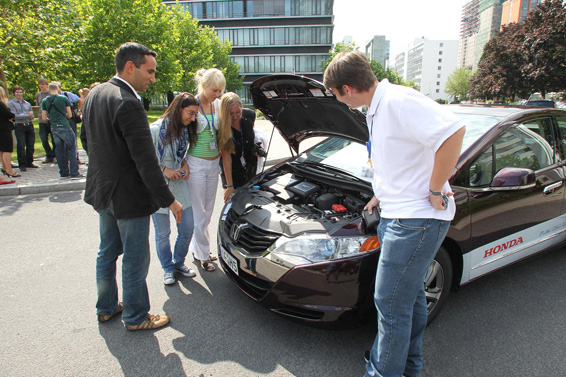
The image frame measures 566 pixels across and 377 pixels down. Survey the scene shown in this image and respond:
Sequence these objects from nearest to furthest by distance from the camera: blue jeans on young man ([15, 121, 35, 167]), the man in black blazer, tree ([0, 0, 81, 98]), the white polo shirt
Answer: the white polo shirt → the man in black blazer → blue jeans on young man ([15, 121, 35, 167]) → tree ([0, 0, 81, 98])

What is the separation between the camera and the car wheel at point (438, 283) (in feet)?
7.91

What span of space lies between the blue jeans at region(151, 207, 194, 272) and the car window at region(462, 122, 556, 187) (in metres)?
2.30

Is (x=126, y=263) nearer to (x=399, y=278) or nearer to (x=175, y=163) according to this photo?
(x=175, y=163)

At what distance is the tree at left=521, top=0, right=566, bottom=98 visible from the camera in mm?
17953

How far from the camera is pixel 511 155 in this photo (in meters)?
2.90

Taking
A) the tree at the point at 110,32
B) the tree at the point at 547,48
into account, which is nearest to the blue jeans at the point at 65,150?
the tree at the point at 110,32

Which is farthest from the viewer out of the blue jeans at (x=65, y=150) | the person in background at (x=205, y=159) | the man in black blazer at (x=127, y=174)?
the blue jeans at (x=65, y=150)

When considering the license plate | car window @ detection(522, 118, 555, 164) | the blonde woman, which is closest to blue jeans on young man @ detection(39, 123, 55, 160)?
the blonde woman

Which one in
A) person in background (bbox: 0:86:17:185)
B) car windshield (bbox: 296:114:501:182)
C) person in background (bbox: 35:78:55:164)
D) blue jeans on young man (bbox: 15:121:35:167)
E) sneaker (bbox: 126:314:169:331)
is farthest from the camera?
person in background (bbox: 35:78:55:164)

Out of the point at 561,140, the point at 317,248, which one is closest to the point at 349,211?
the point at 317,248

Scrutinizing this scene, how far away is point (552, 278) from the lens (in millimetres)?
3262

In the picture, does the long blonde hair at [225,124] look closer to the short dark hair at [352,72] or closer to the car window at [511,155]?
the short dark hair at [352,72]

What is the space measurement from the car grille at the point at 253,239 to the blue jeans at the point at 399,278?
862 millimetres

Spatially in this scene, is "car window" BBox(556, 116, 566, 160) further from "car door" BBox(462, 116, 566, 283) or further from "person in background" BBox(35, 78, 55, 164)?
"person in background" BBox(35, 78, 55, 164)
